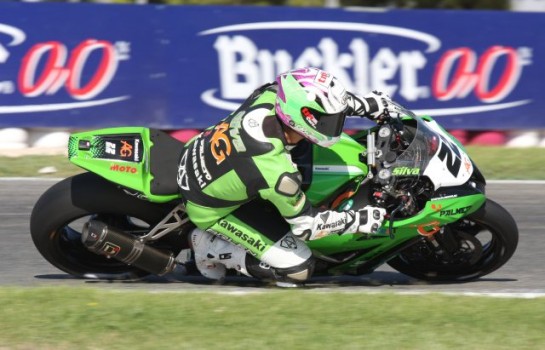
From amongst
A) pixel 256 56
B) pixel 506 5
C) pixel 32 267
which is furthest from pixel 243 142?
pixel 506 5

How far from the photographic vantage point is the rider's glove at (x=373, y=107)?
6531mm

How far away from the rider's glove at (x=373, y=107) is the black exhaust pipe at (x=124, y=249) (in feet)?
4.97

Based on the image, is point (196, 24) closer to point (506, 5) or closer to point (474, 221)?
point (474, 221)

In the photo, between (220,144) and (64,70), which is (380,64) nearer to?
(64,70)

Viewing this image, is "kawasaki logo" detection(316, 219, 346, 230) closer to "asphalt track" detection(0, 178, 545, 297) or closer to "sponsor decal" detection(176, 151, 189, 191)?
"asphalt track" detection(0, 178, 545, 297)

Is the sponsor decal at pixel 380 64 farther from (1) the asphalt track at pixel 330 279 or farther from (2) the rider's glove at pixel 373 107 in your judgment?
(2) the rider's glove at pixel 373 107

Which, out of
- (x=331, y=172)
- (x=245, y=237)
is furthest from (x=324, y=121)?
(x=245, y=237)

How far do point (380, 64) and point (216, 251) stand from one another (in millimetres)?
5952

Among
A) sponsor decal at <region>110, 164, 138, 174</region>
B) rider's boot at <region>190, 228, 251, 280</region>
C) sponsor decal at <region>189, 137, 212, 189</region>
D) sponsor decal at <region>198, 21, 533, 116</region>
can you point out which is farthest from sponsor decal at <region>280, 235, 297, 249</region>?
sponsor decal at <region>198, 21, 533, 116</region>

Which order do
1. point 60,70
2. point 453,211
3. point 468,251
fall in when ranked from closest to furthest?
point 453,211 → point 468,251 → point 60,70

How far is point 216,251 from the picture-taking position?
21.5 ft

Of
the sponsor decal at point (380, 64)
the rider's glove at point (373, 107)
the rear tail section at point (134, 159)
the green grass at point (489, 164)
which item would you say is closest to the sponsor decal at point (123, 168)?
the rear tail section at point (134, 159)

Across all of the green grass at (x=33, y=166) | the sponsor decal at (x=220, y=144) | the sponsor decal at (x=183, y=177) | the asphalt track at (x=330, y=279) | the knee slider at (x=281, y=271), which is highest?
the sponsor decal at (x=220, y=144)

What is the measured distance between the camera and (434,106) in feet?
39.5
